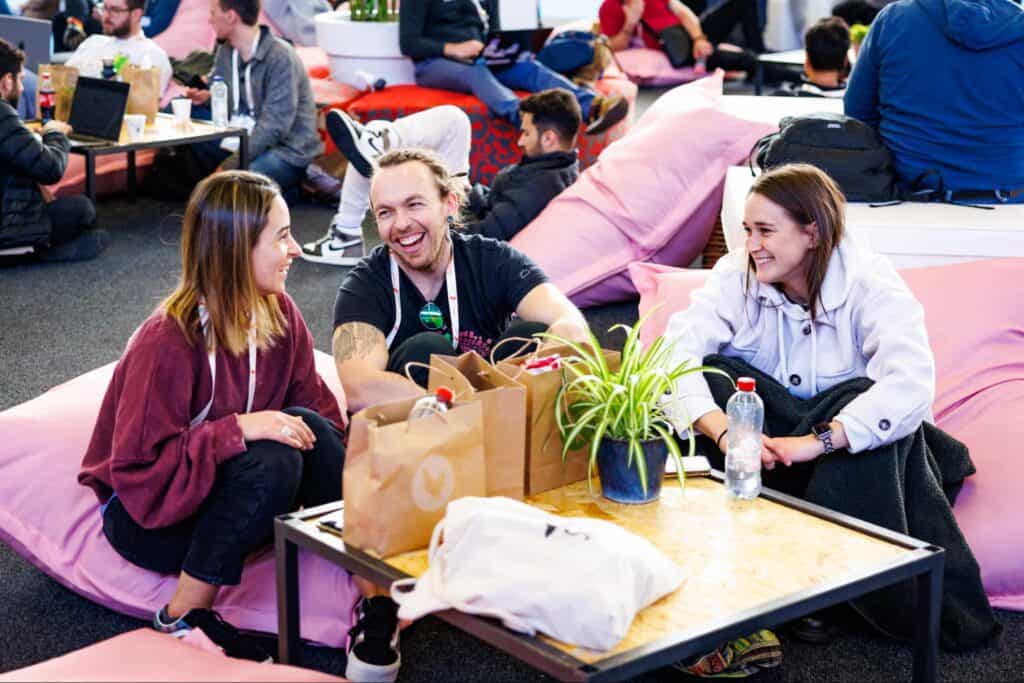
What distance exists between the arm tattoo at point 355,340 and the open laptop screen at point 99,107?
3.02 m

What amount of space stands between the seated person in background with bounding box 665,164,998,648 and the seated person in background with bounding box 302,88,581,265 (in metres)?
2.02

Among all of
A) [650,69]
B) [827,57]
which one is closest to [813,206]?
[827,57]

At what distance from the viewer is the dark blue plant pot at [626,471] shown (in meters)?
2.35

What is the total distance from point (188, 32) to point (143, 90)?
2.40 m

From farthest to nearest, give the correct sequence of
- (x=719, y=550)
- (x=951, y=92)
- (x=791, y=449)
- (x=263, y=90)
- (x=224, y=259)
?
(x=263, y=90), (x=951, y=92), (x=791, y=449), (x=224, y=259), (x=719, y=550)

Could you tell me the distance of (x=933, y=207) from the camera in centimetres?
432

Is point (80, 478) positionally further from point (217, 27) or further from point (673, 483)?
point (217, 27)

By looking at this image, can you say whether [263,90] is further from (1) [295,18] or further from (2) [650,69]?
(2) [650,69]

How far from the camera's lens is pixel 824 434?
276 centimetres

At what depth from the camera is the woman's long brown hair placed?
2852 mm

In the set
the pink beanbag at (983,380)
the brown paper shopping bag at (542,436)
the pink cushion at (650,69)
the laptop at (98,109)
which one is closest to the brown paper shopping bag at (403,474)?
the brown paper shopping bag at (542,436)

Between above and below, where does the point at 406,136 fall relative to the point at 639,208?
above

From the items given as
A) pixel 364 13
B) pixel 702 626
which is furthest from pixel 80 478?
pixel 364 13

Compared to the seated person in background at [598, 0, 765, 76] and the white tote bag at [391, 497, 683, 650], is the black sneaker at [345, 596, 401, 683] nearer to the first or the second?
the white tote bag at [391, 497, 683, 650]
